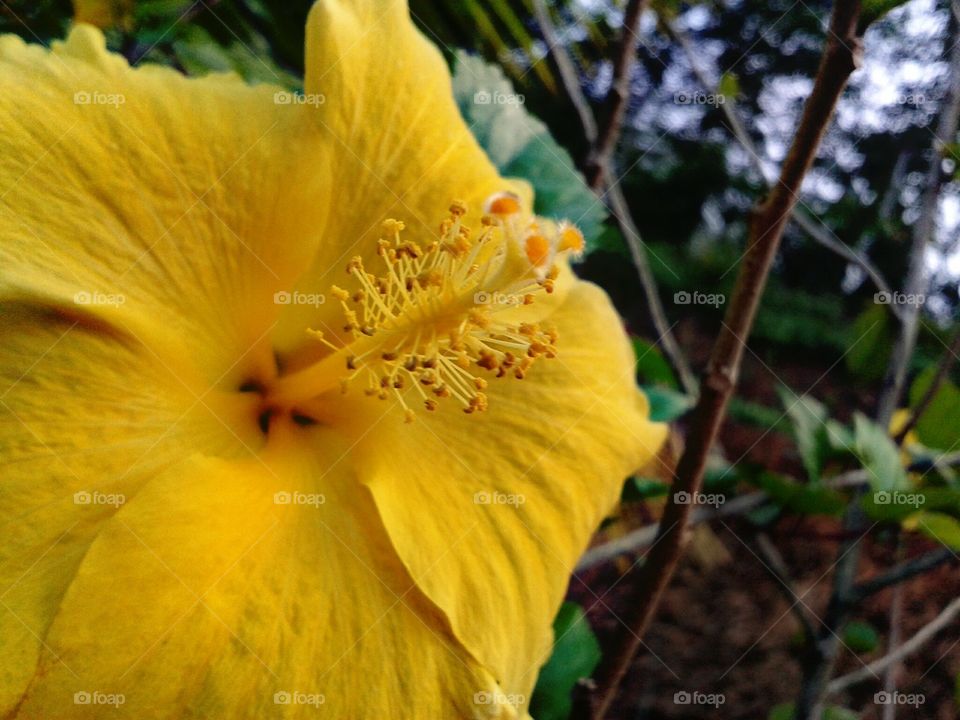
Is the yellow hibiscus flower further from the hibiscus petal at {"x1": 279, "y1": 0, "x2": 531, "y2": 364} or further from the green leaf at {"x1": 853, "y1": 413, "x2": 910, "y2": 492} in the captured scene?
the green leaf at {"x1": 853, "y1": 413, "x2": 910, "y2": 492}

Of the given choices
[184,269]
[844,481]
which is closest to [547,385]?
[184,269]

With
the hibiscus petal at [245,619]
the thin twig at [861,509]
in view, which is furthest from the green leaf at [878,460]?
the hibiscus petal at [245,619]

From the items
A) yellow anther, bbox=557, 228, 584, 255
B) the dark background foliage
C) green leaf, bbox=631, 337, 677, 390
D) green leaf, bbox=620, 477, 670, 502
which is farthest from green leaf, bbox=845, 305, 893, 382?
yellow anther, bbox=557, 228, 584, 255

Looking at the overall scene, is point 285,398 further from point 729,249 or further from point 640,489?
point 729,249

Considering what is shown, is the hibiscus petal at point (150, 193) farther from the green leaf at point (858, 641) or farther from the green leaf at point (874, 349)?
the green leaf at point (858, 641)

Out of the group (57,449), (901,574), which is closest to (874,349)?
(901,574)

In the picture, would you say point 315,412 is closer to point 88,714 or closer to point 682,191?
point 88,714
